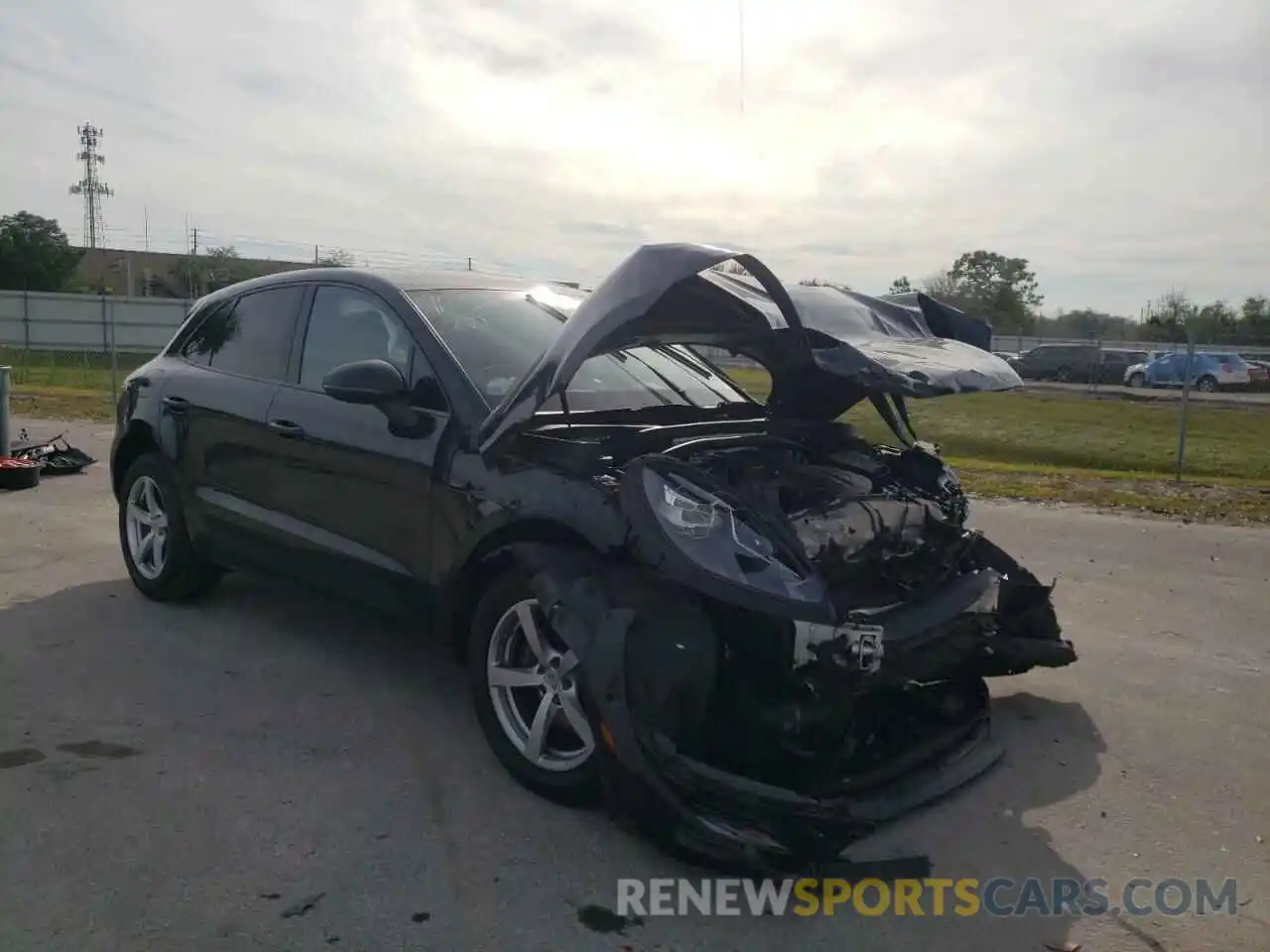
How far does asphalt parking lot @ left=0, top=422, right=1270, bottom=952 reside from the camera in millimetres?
3143

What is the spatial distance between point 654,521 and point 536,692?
0.91 meters

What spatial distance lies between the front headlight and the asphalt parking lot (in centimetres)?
94

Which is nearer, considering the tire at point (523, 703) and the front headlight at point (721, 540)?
the front headlight at point (721, 540)

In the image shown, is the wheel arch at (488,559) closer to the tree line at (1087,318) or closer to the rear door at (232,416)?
the rear door at (232,416)

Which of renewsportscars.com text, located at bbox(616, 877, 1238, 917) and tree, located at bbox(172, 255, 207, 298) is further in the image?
tree, located at bbox(172, 255, 207, 298)

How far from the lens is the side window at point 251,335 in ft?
18.1

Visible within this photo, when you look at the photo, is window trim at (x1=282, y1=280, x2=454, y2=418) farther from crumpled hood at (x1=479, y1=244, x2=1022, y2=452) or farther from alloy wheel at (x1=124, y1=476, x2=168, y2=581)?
alloy wheel at (x1=124, y1=476, x2=168, y2=581)

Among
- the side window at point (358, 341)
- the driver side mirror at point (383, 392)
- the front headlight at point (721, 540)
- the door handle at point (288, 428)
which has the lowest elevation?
the front headlight at point (721, 540)

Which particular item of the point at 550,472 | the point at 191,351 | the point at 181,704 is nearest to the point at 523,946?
the point at 550,472

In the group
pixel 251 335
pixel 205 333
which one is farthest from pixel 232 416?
pixel 205 333

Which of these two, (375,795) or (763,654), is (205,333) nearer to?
(375,795)

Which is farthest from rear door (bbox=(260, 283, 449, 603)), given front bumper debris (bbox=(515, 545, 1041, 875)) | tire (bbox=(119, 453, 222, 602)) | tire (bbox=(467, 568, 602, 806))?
tire (bbox=(119, 453, 222, 602))

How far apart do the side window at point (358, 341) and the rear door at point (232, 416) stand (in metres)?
0.21

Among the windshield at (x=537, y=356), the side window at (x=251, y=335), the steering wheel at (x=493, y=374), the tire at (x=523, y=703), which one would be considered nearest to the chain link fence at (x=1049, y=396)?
the windshield at (x=537, y=356)
